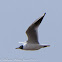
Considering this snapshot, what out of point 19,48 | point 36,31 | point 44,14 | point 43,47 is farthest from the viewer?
point 19,48

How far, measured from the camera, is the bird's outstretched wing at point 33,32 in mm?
9604

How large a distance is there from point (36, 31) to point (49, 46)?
2.78 feet

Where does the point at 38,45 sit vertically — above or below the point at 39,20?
below

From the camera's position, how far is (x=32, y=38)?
10664 millimetres

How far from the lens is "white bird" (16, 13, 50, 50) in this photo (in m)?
9.70

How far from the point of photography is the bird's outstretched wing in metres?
9.60

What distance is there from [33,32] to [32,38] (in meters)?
0.46

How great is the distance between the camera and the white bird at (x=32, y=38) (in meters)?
9.70

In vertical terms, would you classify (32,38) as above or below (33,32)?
below

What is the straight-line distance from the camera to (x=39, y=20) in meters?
9.53

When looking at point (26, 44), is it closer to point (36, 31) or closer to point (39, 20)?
point (36, 31)

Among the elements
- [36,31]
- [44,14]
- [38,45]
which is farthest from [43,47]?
[44,14]

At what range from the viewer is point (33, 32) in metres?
10.2

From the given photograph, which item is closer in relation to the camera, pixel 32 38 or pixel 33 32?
pixel 33 32
